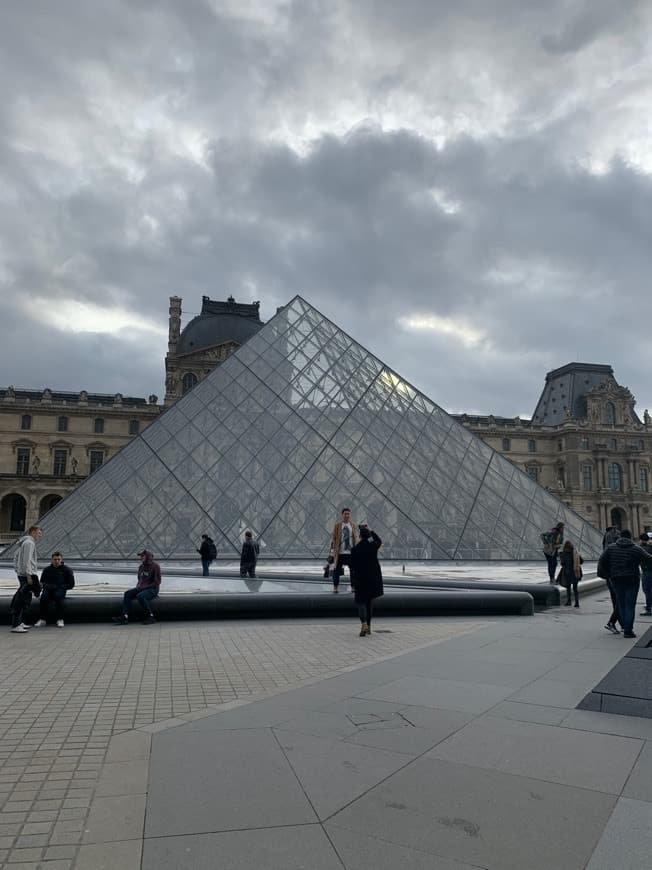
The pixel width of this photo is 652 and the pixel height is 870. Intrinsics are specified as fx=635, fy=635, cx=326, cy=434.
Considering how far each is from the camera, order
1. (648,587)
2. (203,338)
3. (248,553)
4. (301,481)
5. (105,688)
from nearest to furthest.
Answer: (105,688) < (648,587) < (248,553) < (301,481) < (203,338)

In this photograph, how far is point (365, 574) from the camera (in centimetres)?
746

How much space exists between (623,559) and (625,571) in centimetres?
13

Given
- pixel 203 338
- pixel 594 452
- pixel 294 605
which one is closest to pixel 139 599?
pixel 294 605

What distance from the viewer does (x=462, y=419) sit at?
72.0 meters

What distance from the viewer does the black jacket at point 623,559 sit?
23.2 ft

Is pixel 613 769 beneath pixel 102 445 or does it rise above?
beneath

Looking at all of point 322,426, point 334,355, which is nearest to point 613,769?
point 322,426

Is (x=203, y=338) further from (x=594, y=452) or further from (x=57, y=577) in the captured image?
(x=57, y=577)

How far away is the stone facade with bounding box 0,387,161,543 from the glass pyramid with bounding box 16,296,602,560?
37.1m

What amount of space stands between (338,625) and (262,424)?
12.8 m

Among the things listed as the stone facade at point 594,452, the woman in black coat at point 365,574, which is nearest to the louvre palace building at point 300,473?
the woman in black coat at point 365,574

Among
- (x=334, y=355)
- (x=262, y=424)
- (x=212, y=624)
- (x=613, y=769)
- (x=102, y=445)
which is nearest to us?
(x=613, y=769)

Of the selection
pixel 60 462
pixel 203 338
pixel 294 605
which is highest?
pixel 203 338

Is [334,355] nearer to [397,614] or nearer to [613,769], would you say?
[397,614]
